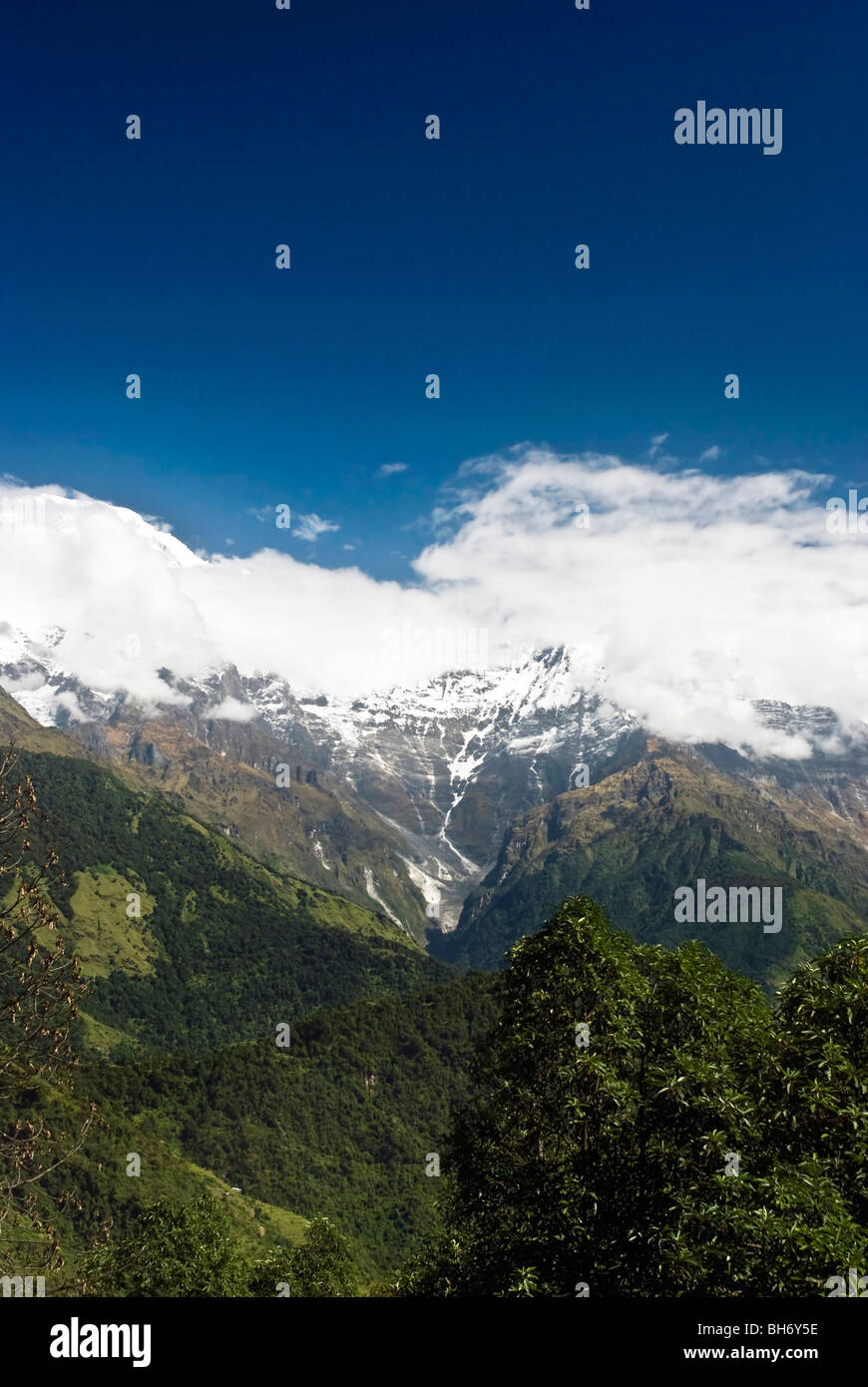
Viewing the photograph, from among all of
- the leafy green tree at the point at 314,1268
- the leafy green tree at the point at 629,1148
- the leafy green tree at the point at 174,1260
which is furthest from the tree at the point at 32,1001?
the leafy green tree at the point at 314,1268

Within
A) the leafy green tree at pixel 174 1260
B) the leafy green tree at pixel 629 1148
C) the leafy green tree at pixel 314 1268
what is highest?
the leafy green tree at pixel 629 1148

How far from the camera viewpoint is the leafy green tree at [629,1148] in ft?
87.4

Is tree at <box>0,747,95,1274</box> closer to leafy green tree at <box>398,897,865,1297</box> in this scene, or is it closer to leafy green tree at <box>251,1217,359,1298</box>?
leafy green tree at <box>398,897,865,1297</box>

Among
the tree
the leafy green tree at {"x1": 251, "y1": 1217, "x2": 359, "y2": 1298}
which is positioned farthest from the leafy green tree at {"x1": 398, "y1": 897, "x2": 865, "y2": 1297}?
the leafy green tree at {"x1": 251, "y1": 1217, "x2": 359, "y2": 1298}

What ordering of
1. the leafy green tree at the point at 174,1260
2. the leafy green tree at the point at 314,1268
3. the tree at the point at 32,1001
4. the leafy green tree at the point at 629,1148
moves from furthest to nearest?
the leafy green tree at the point at 314,1268, the leafy green tree at the point at 174,1260, the leafy green tree at the point at 629,1148, the tree at the point at 32,1001

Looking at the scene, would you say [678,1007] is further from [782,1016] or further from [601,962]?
[782,1016]

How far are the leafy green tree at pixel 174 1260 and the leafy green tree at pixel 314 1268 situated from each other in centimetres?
367

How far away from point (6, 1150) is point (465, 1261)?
21008mm

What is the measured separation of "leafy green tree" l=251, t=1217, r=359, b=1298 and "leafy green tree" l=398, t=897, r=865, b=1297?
2145 inches

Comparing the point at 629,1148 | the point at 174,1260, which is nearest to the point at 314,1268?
the point at 174,1260

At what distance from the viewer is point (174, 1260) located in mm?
77125

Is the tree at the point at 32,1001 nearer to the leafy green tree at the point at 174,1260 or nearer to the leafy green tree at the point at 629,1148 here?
the leafy green tree at the point at 629,1148

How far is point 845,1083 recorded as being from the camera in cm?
2961

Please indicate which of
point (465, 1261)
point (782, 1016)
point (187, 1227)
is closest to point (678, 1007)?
point (782, 1016)
